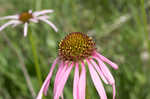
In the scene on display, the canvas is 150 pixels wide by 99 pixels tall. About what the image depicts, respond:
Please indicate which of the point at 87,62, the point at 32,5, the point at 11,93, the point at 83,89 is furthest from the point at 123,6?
the point at 83,89

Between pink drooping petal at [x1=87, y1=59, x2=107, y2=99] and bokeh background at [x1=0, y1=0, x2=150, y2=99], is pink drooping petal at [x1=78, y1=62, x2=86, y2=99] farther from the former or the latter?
bokeh background at [x1=0, y1=0, x2=150, y2=99]

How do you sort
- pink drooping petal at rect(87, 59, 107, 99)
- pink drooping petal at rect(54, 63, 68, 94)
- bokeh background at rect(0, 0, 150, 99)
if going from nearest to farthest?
pink drooping petal at rect(87, 59, 107, 99) < pink drooping petal at rect(54, 63, 68, 94) < bokeh background at rect(0, 0, 150, 99)

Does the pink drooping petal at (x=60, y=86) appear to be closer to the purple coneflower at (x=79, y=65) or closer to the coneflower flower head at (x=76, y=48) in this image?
the purple coneflower at (x=79, y=65)

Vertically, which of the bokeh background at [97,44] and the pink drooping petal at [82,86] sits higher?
the bokeh background at [97,44]

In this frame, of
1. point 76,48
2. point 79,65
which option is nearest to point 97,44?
point 76,48

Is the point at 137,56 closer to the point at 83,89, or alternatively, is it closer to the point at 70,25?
the point at 70,25

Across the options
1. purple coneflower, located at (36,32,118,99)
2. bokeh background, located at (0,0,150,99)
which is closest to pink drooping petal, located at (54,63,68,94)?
purple coneflower, located at (36,32,118,99)

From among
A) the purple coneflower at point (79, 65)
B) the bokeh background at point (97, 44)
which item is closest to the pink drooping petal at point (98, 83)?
the purple coneflower at point (79, 65)
